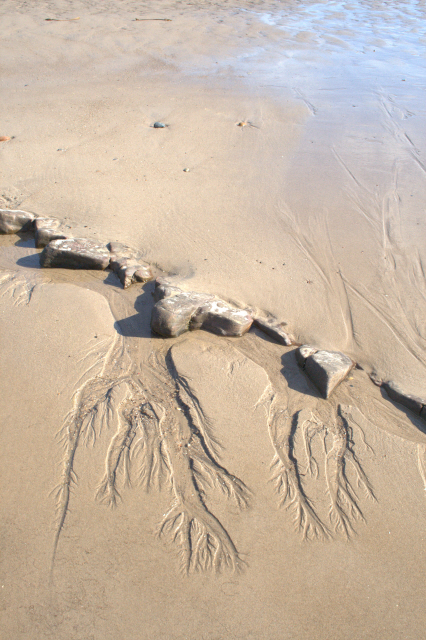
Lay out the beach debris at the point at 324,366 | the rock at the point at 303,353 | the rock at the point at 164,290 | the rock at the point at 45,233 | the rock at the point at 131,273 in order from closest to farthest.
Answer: the beach debris at the point at 324,366 < the rock at the point at 303,353 < the rock at the point at 164,290 < the rock at the point at 131,273 < the rock at the point at 45,233

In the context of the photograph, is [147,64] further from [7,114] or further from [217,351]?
[217,351]

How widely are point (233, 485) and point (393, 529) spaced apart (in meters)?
0.82

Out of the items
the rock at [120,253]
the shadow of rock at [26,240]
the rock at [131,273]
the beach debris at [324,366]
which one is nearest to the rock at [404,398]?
the beach debris at [324,366]

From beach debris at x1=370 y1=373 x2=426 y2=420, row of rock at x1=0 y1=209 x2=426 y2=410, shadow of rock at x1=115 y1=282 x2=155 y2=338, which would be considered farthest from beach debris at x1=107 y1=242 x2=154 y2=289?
beach debris at x1=370 y1=373 x2=426 y2=420

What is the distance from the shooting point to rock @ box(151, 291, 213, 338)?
3230mm

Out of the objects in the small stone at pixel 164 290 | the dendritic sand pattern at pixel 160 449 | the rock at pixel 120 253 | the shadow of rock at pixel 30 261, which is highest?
the small stone at pixel 164 290

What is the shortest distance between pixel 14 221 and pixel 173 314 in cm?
213

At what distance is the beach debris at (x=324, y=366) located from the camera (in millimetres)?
2898

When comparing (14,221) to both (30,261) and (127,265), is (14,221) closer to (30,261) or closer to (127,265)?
(30,261)

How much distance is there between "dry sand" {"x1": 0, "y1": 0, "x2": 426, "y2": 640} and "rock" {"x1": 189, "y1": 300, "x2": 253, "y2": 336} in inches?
3.1

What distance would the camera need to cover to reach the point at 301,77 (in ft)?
25.8

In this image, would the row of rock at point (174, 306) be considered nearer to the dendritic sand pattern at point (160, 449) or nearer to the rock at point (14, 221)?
the rock at point (14, 221)

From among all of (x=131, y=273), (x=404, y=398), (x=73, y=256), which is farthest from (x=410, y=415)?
(x=73, y=256)

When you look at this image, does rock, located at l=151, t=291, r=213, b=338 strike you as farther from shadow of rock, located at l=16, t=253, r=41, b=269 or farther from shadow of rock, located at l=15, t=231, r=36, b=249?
shadow of rock, located at l=15, t=231, r=36, b=249
